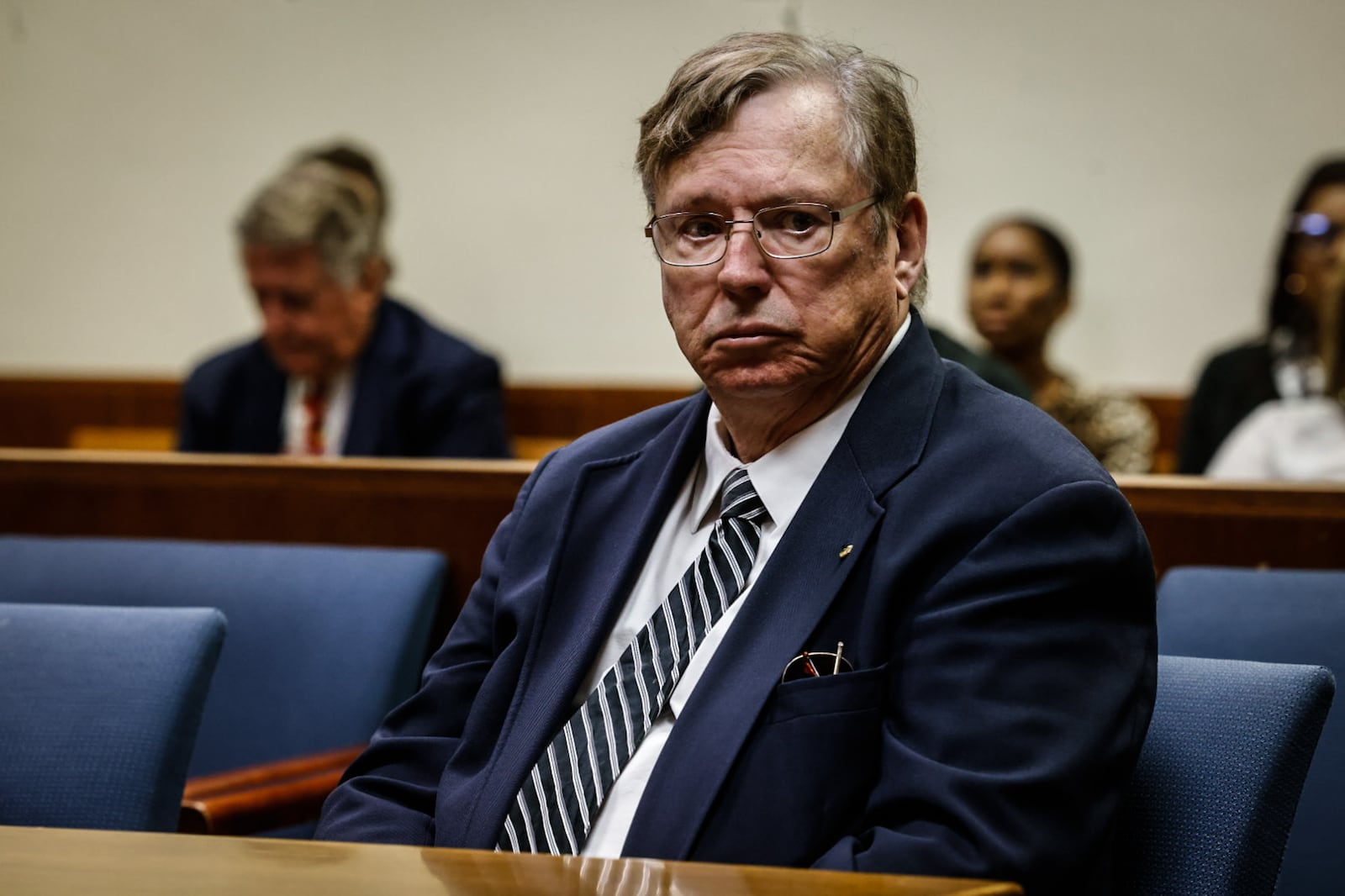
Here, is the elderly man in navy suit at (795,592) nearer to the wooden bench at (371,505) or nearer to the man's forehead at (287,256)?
the wooden bench at (371,505)

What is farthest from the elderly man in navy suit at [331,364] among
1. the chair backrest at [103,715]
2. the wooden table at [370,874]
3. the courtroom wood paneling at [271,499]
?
the wooden table at [370,874]

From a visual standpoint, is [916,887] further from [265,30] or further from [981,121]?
[265,30]

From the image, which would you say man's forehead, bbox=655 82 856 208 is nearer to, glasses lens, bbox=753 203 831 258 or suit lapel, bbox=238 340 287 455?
glasses lens, bbox=753 203 831 258

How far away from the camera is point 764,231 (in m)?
1.52

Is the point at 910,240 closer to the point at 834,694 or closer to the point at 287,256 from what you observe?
the point at 834,694

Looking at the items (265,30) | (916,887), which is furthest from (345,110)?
(916,887)

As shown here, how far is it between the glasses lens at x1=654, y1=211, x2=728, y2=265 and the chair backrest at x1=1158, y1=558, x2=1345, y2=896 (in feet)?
2.49

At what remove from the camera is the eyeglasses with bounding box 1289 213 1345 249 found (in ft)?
13.1

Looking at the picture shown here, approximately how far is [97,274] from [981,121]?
3379mm

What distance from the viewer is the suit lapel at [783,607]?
4.40 ft

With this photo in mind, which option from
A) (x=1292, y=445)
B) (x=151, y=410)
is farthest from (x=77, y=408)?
(x=1292, y=445)

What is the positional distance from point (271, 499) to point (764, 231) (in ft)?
4.53

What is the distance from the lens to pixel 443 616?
2.42 meters

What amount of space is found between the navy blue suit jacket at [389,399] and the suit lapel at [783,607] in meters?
2.10
